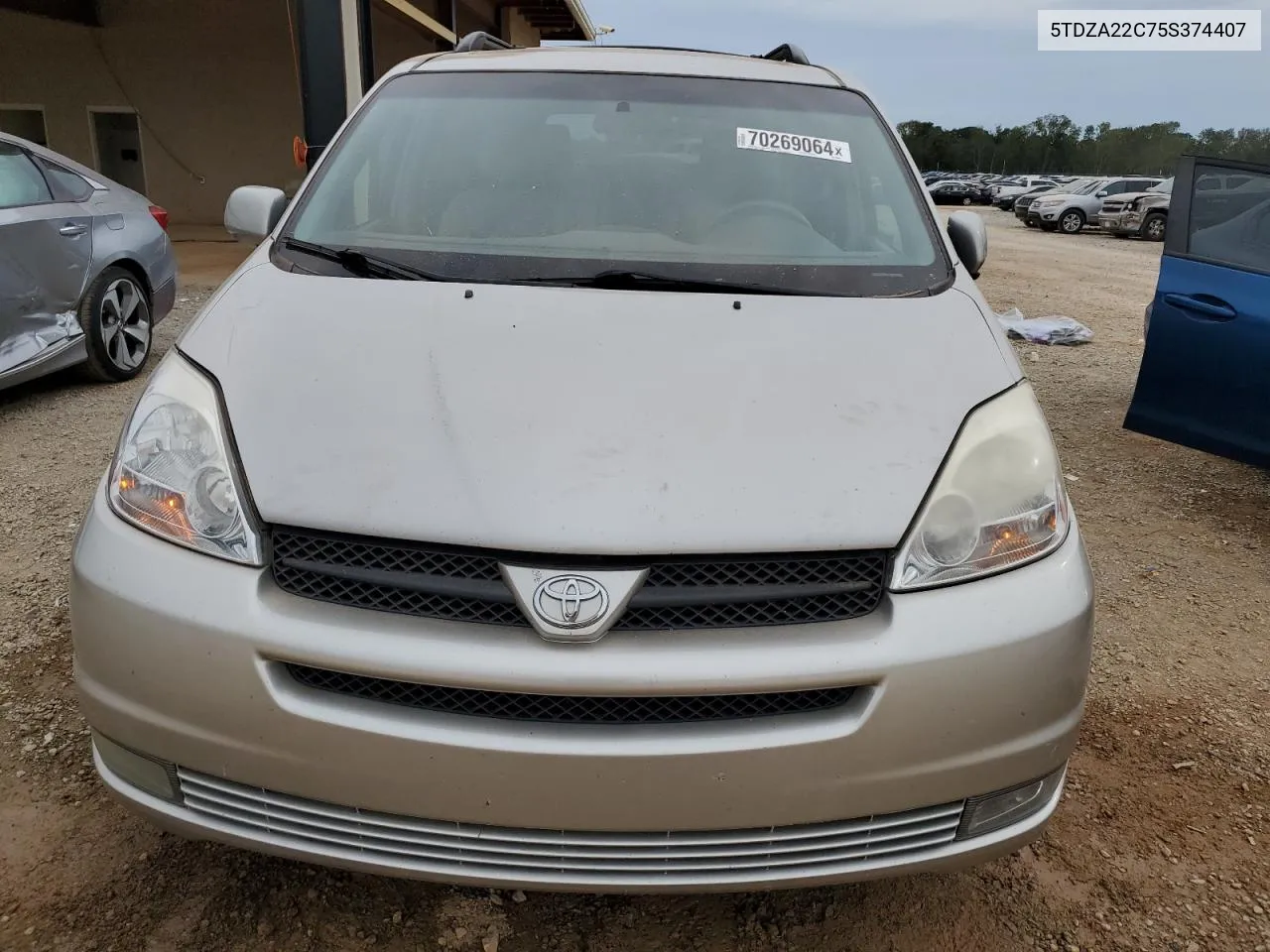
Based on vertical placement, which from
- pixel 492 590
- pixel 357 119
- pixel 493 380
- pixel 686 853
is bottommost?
pixel 686 853

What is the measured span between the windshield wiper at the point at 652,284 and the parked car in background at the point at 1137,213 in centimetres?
2383

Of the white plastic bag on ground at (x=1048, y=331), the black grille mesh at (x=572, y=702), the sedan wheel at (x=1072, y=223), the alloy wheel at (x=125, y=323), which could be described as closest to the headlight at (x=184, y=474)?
the black grille mesh at (x=572, y=702)

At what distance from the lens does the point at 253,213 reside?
8.68 ft

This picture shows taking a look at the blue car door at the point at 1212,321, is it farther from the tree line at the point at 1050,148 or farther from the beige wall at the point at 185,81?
the tree line at the point at 1050,148

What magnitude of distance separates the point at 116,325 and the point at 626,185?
13.9 feet

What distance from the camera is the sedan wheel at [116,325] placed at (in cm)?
529

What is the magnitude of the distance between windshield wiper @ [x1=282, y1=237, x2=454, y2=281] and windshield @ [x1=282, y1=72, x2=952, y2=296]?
3 cm

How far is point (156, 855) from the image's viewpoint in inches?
78.5

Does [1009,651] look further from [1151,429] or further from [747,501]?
[1151,429]

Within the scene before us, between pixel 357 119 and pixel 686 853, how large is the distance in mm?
2123

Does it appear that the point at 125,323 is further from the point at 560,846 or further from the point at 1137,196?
the point at 1137,196

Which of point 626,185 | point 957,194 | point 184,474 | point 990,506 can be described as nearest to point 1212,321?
point 626,185

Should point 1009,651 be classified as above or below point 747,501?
below

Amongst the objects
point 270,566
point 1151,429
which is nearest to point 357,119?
point 270,566
